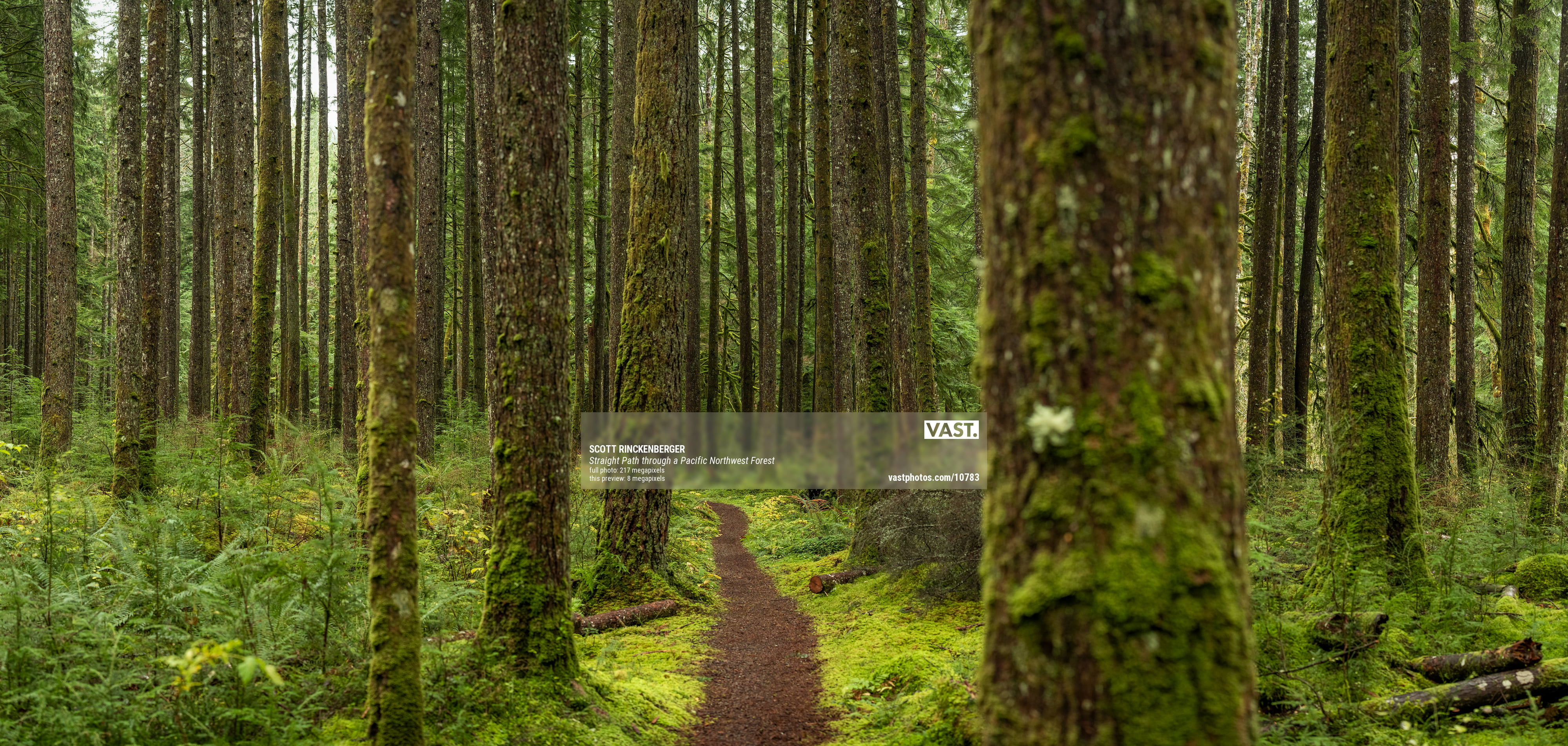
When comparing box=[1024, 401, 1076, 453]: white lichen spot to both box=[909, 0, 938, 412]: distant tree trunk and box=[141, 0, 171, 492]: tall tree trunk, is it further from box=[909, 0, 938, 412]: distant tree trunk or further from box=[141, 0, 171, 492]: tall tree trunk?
box=[909, 0, 938, 412]: distant tree trunk

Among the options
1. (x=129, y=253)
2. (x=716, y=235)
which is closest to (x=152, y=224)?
(x=129, y=253)

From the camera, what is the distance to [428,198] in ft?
45.1

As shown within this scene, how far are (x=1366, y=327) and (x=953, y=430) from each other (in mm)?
5801

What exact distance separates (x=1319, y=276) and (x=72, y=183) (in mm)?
25919

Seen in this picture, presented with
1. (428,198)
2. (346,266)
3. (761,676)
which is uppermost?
(428,198)

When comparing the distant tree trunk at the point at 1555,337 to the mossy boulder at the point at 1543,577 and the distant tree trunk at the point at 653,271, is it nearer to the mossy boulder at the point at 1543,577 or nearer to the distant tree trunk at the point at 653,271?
the mossy boulder at the point at 1543,577

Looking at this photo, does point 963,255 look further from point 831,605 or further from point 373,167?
point 373,167

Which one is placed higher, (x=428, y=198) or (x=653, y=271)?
(x=428, y=198)

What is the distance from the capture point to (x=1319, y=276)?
21391 mm

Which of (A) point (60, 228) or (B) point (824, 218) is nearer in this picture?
(A) point (60, 228)

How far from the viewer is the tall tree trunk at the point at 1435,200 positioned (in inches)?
406

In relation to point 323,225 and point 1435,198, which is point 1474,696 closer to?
point 1435,198

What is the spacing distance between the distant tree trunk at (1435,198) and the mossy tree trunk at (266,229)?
51.1 feet

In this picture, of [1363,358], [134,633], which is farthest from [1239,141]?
[134,633]
